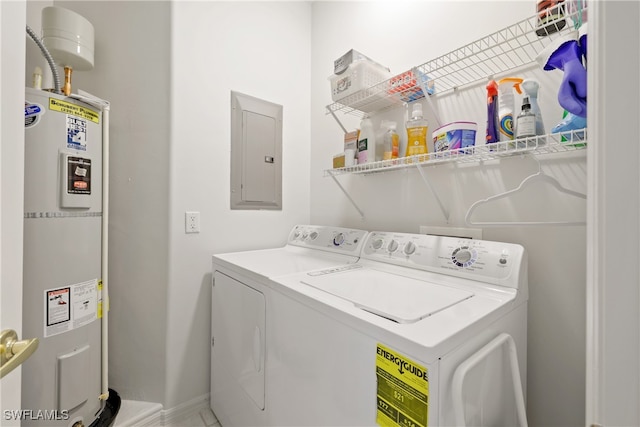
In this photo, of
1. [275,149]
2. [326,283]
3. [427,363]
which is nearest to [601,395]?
[427,363]

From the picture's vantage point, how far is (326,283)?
1.06 metres

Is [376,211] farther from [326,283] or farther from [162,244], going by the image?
[162,244]

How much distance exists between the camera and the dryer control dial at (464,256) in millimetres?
→ 1062

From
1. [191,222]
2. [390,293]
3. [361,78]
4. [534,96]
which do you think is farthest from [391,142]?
[191,222]

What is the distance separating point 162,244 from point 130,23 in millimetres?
1368

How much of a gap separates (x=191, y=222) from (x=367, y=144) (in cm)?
117

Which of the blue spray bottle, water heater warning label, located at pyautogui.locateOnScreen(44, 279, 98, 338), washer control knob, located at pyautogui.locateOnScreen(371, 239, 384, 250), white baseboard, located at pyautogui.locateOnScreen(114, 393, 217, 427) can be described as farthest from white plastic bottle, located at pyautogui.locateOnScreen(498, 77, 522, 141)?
white baseboard, located at pyautogui.locateOnScreen(114, 393, 217, 427)

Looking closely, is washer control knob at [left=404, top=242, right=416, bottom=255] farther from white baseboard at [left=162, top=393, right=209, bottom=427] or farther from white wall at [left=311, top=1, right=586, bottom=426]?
white baseboard at [left=162, top=393, right=209, bottom=427]

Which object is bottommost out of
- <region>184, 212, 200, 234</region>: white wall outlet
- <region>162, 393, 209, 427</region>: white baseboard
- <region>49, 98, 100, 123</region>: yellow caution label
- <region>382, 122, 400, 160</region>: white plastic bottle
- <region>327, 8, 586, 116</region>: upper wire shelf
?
<region>162, 393, 209, 427</region>: white baseboard

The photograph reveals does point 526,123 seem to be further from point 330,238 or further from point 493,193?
point 330,238

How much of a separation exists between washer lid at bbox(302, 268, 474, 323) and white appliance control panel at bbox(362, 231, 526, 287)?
0.33 feet

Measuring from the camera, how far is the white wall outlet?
5.41 ft

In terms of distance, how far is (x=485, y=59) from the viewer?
1201 mm

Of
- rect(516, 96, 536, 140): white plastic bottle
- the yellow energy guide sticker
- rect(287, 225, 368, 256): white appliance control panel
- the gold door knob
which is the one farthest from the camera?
rect(287, 225, 368, 256): white appliance control panel
